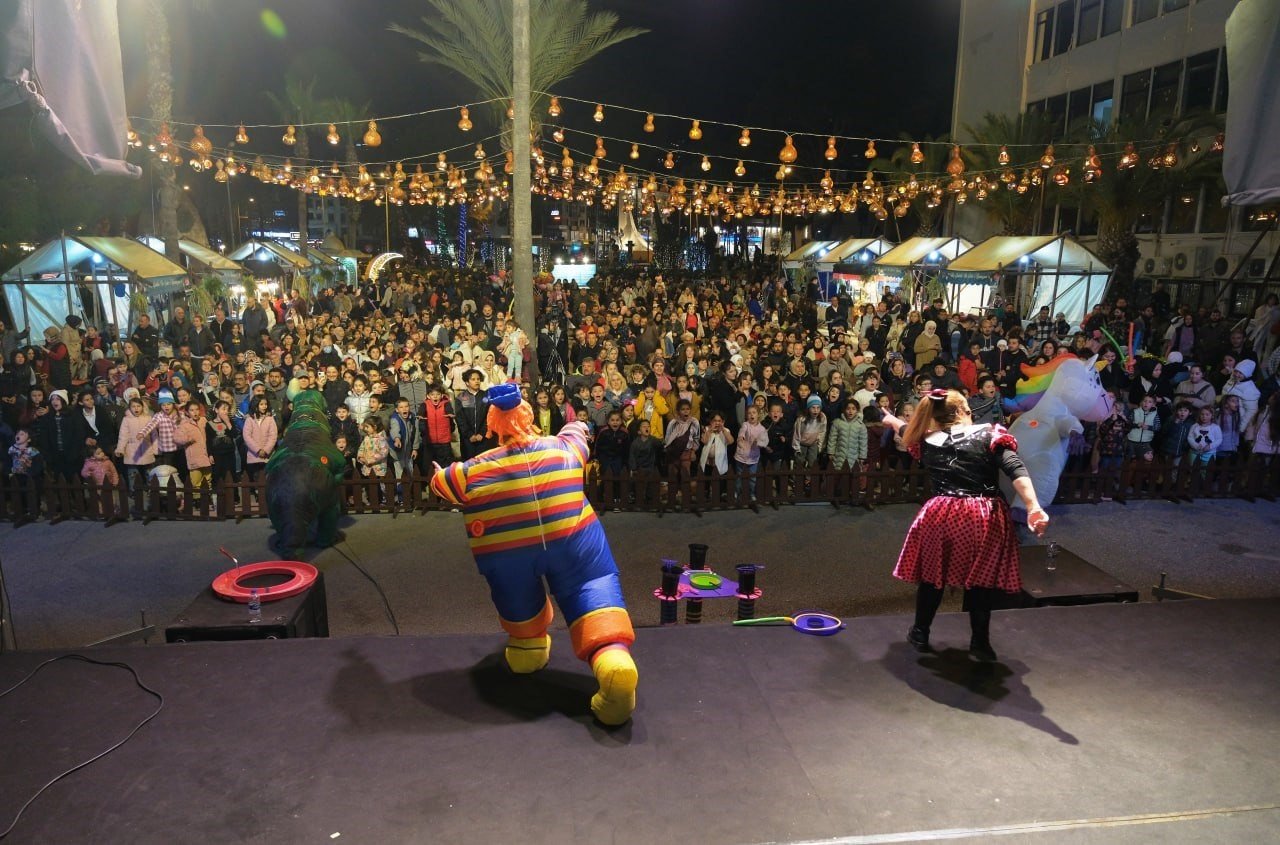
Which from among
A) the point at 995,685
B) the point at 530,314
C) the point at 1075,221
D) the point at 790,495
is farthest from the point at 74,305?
the point at 1075,221

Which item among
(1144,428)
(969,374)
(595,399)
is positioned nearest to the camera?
(595,399)

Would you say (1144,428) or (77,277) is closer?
(1144,428)

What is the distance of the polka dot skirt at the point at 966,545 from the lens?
406 cm

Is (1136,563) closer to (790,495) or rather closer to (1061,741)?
(790,495)

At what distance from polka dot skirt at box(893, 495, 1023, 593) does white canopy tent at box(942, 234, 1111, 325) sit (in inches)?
573

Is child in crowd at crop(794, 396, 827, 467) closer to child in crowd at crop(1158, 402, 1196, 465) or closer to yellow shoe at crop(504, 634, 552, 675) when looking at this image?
child in crowd at crop(1158, 402, 1196, 465)

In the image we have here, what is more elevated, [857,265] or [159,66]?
[159,66]

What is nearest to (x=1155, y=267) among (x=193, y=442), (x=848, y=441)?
(x=848, y=441)

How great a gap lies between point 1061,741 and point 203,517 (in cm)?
780

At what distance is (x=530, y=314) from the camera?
1166cm

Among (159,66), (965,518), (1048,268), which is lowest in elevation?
(965,518)

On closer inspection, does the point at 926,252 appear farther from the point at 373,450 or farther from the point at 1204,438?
the point at 373,450

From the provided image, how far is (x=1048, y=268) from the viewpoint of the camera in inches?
671

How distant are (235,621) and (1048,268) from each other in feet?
55.4
